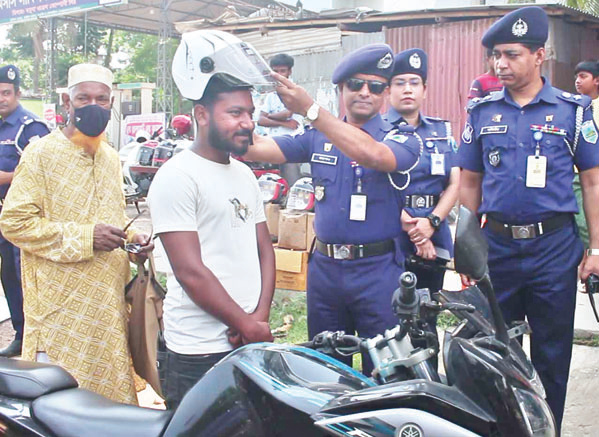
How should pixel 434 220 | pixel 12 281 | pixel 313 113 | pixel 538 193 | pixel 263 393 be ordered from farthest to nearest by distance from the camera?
pixel 12 281 → pixel 434 220 → pixel 538 193 → pixel 313 113 → pixel 263 393

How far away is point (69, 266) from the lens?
3143mm

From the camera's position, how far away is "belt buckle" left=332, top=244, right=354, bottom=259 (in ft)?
10.1

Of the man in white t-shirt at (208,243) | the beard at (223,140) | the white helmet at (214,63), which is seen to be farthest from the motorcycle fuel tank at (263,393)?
the white helmet at (214,63)

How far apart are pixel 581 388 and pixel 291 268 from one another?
2219 millimetres

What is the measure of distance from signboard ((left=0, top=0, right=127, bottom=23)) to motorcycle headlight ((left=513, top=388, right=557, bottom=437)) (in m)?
16.8

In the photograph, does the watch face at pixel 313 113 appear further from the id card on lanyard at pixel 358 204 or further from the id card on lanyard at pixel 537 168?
the id card on lanyard at pixel 537 168

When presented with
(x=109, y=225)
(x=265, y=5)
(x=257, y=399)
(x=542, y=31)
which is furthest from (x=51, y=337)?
(x=265, y=5)

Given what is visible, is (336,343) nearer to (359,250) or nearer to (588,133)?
(359,250)

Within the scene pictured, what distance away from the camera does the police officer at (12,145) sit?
16.3 feet

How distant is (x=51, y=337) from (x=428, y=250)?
195 cm

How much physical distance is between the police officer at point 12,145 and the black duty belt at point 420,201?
2745 mm

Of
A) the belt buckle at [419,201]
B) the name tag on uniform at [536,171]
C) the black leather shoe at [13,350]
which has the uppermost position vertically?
the name tag on uniform at [536,171]

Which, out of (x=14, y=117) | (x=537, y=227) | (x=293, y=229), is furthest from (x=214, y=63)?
(x=14, y=117)

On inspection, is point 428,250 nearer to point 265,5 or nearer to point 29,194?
point 29,194
